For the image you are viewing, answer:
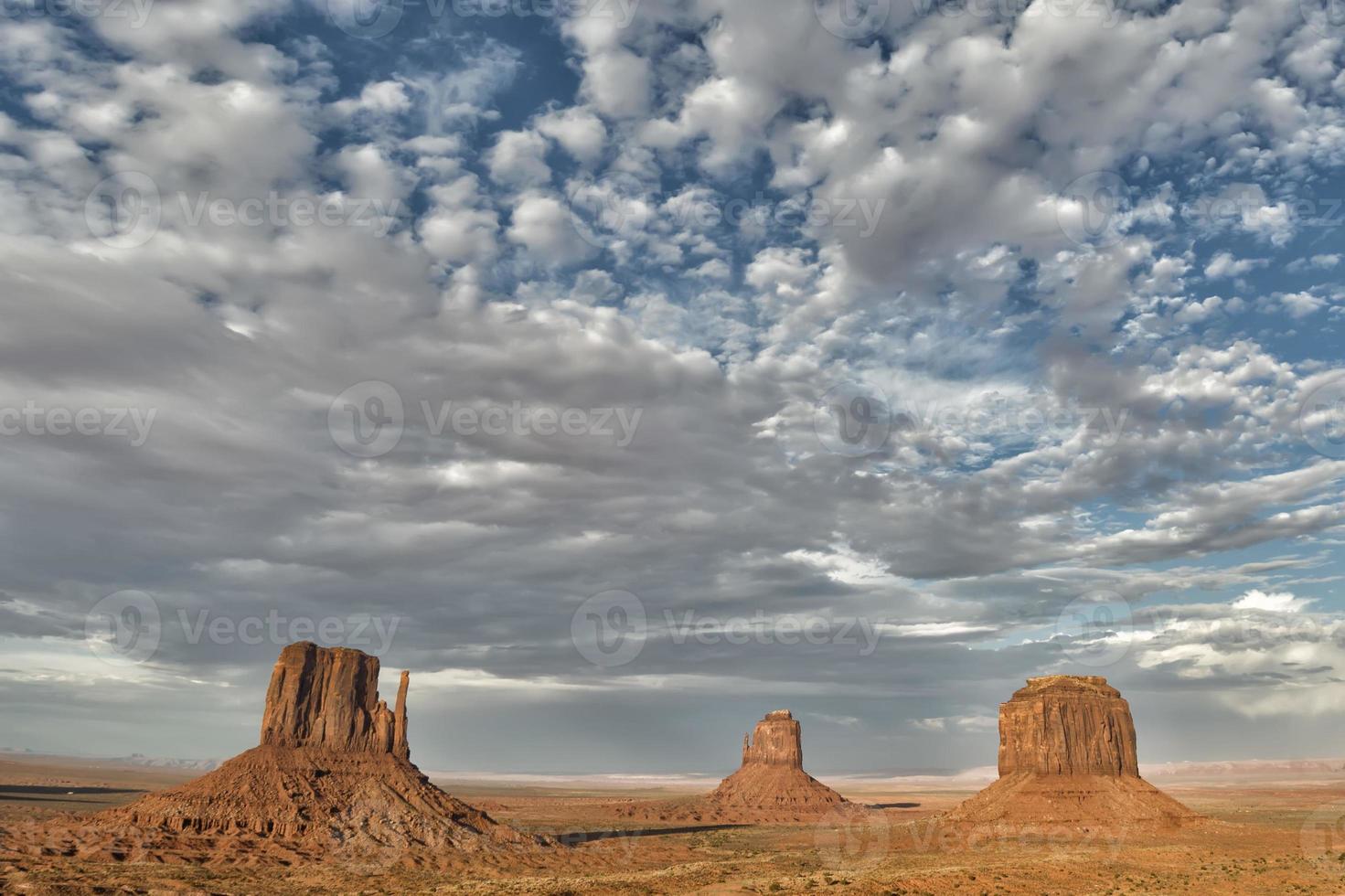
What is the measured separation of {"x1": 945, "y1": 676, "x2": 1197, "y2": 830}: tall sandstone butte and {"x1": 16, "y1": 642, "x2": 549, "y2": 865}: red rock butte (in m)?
70.3

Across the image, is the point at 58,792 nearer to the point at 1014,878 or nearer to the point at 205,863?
the point at 205,863

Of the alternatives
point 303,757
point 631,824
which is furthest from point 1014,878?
point 631,824

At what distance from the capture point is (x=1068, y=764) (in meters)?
127

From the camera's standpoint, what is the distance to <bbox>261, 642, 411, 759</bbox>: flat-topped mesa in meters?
105

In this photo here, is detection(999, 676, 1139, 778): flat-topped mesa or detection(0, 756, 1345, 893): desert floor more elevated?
detection(999, 676, 1139, 778): flat-topped mesa

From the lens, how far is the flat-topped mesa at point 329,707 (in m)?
105

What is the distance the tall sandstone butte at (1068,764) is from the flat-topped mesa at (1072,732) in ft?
0.46

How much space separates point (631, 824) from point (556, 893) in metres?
101

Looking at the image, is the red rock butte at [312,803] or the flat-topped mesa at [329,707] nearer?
the red rock butte at [312,803]
